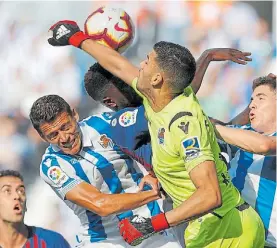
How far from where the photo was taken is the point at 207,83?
23.6 feet

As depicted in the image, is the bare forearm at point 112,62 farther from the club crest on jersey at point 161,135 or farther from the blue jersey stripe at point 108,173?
the blue jersey stripe at point 108,173

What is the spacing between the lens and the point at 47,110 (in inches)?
165

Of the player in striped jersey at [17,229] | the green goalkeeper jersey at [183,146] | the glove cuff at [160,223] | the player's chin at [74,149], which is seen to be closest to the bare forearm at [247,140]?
the green goalkeeper jersey at [183,146]

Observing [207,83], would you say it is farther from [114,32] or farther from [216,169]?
[216,169]

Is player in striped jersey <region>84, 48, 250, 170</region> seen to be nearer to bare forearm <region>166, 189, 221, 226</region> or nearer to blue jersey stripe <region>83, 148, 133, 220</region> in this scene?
blue jersey stripe <region>83, 148, 133, 220</region>

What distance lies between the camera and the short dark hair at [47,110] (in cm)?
416

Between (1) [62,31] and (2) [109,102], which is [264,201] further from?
(1) [62,31]

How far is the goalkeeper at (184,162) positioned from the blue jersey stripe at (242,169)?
1.00 metres

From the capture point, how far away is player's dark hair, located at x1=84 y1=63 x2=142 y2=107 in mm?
4297

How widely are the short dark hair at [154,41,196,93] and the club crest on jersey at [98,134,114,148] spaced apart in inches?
38.6

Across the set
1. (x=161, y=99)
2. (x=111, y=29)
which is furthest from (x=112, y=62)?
(x=111, y=29)

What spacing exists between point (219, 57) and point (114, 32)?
63cm

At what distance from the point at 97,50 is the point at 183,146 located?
868 mm

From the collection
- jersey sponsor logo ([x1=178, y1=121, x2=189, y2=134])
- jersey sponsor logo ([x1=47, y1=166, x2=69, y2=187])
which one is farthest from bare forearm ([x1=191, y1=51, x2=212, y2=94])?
jersey sponsor logo ([x1=178, y1=121, x2=189, y2=134])
